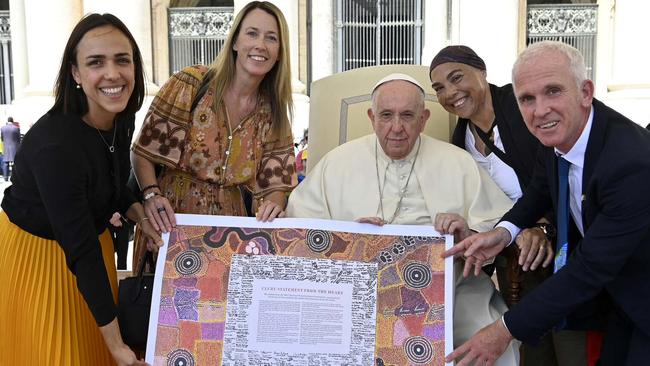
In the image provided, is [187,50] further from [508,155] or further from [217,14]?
[508,155]

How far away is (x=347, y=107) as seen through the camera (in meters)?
3.72

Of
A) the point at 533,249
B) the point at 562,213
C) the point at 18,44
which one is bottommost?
the point at 533,249

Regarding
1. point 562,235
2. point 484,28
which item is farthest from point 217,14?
point 562,235

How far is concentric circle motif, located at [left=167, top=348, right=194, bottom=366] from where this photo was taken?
7.09 feet

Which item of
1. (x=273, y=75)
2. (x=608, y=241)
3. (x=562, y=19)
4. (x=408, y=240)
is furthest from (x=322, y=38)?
(x=608, y=241)

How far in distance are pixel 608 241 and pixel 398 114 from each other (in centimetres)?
101

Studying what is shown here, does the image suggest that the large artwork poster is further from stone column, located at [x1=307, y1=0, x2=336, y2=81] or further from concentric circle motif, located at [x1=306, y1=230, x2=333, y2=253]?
stone column, located at [x1=307, y1=0, x2=336, y2=81]

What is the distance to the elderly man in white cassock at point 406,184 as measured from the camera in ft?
8.26

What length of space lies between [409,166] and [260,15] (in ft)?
3.05

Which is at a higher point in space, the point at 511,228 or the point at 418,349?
the point at 511,228

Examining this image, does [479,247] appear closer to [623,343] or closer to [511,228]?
[511,228]

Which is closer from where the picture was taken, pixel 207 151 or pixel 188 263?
pixel 188 263

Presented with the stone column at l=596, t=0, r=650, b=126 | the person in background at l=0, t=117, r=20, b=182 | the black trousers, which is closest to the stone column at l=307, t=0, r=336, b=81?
the stone column at l=596, t=0, r=650, b=126

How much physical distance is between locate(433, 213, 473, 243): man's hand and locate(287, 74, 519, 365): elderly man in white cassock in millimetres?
191
